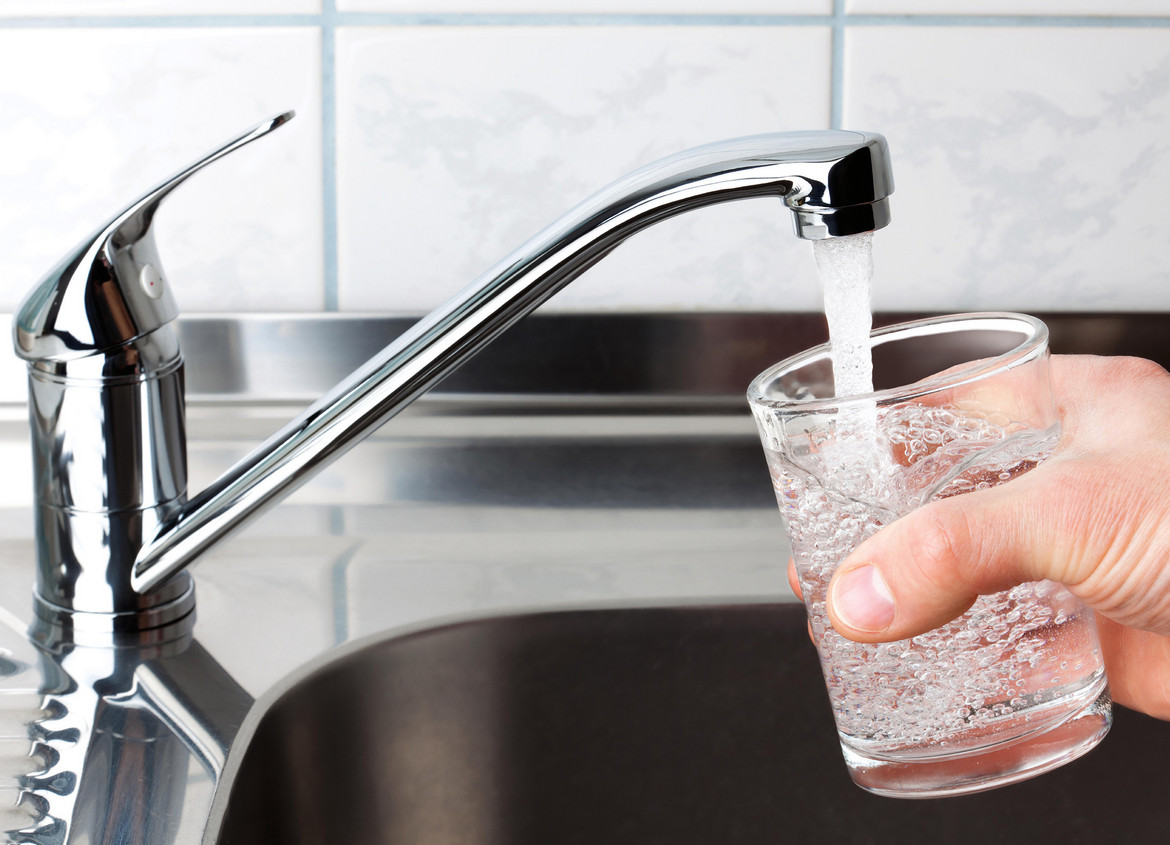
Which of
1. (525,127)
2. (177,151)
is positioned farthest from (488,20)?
(177,151)

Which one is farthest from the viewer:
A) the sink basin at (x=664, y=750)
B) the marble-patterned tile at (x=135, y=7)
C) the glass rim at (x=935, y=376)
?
the marble-patterned tile at (x=135, y=7)

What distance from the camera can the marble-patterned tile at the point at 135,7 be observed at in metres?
0.62

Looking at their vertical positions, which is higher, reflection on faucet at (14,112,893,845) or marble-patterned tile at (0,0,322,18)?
marble-patterned tile at (0,0,322,18)

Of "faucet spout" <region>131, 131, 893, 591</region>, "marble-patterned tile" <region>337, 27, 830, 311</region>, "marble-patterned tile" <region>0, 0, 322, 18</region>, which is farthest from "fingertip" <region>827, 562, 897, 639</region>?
"marble-patterned tile" <region>0, 0, 322, 18</region>

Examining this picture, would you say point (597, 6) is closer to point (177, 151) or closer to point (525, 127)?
point (525, 127)

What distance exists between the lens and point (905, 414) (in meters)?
0.30

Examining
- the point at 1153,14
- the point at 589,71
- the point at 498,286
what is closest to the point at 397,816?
the point at 498,286

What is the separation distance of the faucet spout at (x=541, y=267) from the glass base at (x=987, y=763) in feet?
0.55

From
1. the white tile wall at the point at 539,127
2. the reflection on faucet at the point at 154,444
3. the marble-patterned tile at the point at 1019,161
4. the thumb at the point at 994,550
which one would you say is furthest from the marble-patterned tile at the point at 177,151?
the thumb at the point at 994,550

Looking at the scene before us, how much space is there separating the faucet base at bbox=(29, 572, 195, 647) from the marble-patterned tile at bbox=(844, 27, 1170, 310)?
46 cm

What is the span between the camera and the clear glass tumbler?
31cm

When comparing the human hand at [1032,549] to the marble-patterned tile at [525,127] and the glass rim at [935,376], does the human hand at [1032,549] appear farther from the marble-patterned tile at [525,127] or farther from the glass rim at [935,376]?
the marble-patterned tile at [525,127]

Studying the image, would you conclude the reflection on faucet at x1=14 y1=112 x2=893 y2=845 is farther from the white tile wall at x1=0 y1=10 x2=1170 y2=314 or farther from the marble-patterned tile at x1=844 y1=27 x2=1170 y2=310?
the marble-patterned tile at x1=844 y1=27 x2=1170 y2=310

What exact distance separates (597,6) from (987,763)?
0.47 meters
